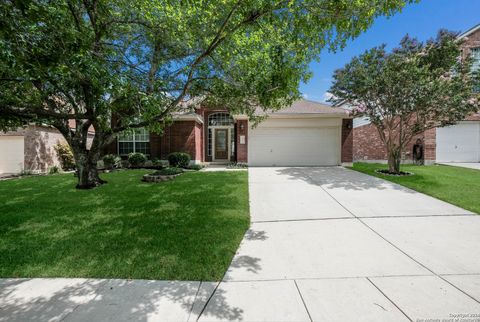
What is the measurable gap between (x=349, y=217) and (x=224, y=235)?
9.72 feet

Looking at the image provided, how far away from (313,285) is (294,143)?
11287 mm

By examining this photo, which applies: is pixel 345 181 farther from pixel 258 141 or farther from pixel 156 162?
pixel 156 162

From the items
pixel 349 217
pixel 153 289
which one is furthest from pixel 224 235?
pixel 349 217

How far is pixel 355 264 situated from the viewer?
130 inches

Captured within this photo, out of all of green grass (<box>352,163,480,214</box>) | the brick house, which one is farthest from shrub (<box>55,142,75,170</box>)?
green grass (<box>352,163,480,214</box>)

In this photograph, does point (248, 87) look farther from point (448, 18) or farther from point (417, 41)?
point (448, 18)

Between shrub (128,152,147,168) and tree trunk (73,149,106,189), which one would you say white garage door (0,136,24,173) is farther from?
tree trunk (73,149,106,189)

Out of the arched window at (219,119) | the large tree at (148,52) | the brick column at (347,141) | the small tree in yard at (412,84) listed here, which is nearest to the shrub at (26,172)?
the large tree at (148,52)

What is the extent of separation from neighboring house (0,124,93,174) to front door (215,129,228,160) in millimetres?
9768

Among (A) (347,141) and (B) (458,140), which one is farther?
(B) (458,140)

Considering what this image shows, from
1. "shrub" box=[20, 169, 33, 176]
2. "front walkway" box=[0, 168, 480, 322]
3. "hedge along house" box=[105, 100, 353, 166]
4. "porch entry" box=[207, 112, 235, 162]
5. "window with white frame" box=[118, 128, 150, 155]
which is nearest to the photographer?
"front walkway" box=[0, 168, 480, 322]

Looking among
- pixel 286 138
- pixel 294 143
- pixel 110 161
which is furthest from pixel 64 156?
pixel 294 143

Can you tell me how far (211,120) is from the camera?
16984 mm

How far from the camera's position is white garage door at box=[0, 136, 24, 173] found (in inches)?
508
